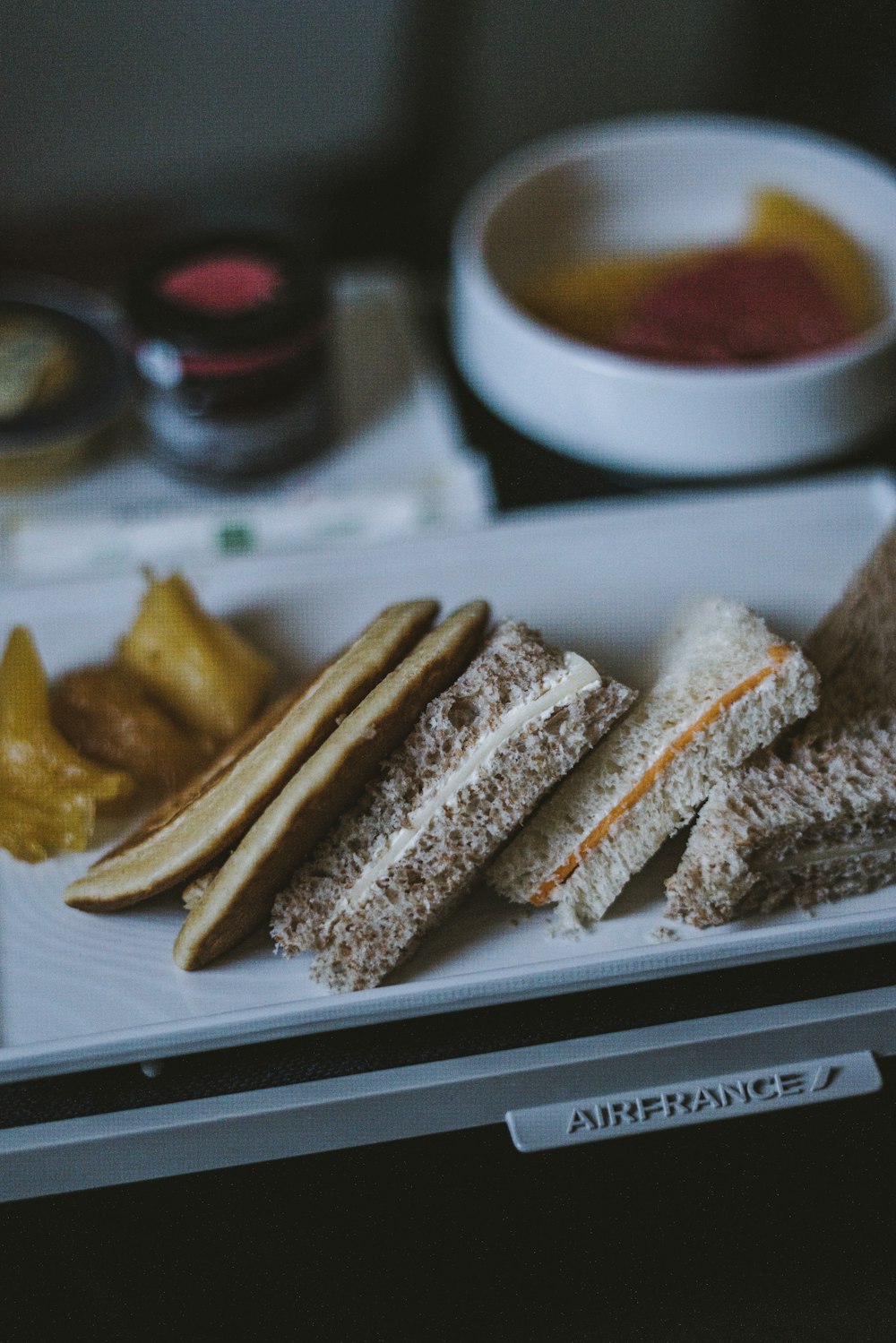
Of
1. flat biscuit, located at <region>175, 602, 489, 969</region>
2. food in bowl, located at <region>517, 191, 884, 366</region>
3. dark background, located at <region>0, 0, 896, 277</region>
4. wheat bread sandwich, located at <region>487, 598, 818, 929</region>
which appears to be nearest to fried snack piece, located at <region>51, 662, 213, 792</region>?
flat biscuit, located at <region>175, 602, 489, 969</region>

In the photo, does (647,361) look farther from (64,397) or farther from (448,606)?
(64,397)

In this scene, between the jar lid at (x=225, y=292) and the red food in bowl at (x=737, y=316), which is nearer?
the jar lid at (x=225, y=292)

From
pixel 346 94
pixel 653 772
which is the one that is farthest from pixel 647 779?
pixel 346 94

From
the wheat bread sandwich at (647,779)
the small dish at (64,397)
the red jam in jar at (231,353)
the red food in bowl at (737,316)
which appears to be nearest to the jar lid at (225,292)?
the red jam in jar at (231,353)

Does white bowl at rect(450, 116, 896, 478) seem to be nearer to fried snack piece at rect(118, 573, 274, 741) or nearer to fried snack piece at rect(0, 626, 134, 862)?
fried snack piece at rect(118, 573, 274, 741)

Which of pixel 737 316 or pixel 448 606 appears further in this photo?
pixel 737 316

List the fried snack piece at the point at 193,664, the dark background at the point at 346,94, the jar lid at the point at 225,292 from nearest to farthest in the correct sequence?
the fried snack piece at the point at 193,664
the jar lid at the point at 225,292
the dark background at the point at 346,94

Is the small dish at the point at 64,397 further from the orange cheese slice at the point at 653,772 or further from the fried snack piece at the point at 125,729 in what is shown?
the orange cheese slice at the point at 653,772
